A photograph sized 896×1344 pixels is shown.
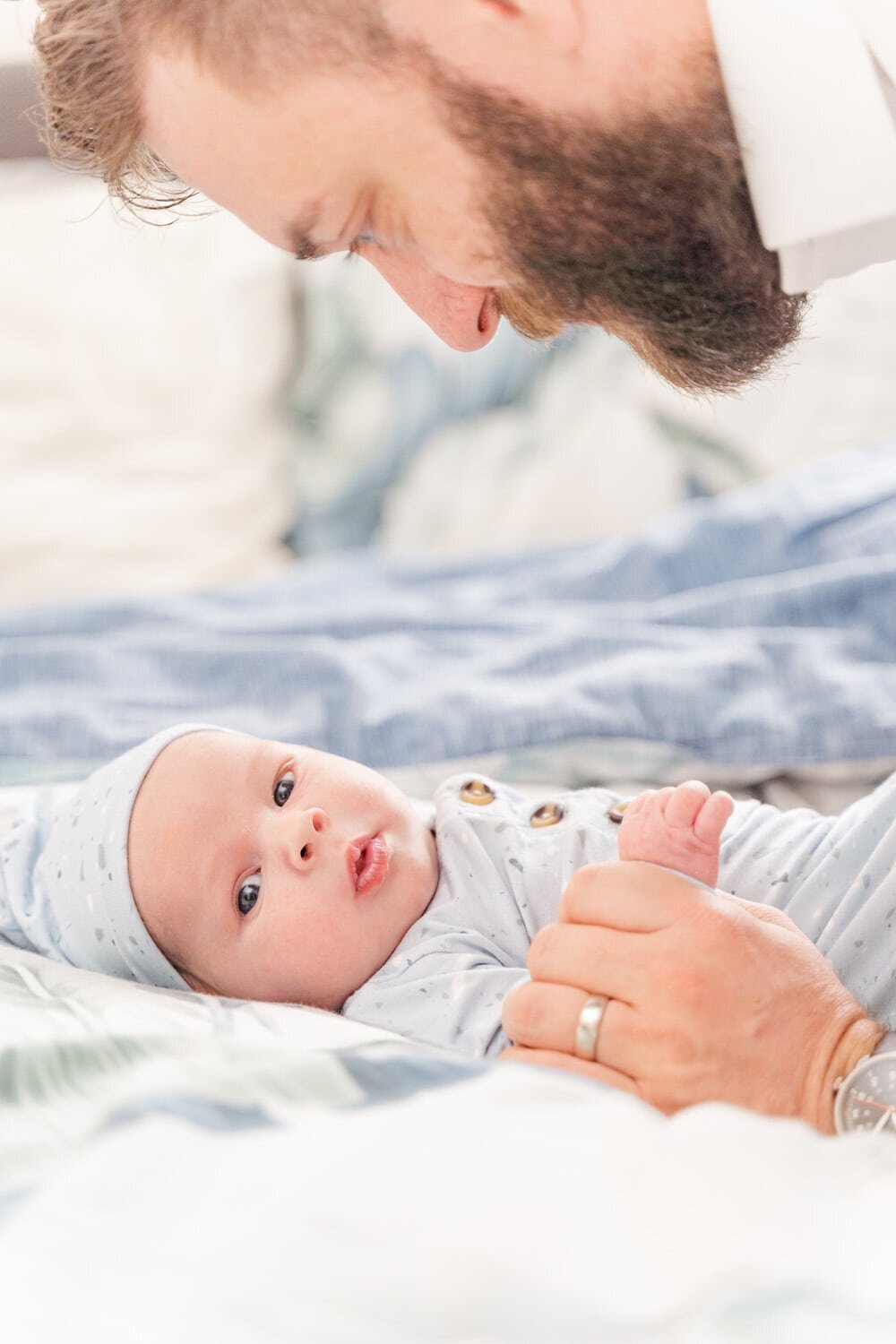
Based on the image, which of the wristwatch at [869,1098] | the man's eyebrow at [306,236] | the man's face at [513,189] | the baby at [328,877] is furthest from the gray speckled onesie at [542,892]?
the man's eyebrow at [306,236]

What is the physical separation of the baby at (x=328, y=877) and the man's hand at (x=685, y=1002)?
134 mm

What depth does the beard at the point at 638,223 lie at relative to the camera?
2.59ft

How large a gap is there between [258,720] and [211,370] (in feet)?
2.60

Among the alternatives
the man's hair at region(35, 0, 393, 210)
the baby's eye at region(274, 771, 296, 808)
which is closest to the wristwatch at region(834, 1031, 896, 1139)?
the baby's eye at region(274, 771, 296, 808)

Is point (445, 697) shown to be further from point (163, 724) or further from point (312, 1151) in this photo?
A: point (312, 1151)

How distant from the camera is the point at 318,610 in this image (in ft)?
5.85

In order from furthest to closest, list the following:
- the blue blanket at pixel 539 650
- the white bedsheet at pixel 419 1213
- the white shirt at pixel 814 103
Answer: the blue blanket at pixel 539 650 → the white shirt at pixel 814 103 → the white bedsheet at pixel 419 1213

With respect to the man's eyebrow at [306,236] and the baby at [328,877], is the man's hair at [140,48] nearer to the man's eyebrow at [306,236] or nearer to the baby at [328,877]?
the man's eyebrow at [306,236]

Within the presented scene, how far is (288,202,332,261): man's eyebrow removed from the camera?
0.87 m

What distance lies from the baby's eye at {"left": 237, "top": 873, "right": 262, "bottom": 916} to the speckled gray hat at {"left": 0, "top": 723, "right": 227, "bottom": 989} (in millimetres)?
68

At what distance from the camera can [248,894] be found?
1125mm

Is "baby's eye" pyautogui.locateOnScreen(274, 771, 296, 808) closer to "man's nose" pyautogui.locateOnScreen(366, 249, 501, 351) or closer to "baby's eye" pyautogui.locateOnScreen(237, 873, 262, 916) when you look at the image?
"baby's eye" pyautogui.locateOnScreen(237, 873, 262, 916)

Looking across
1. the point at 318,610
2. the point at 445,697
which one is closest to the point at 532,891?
the point at 445,697

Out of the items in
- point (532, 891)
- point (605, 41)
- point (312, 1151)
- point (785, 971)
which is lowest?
point (532, 891)
